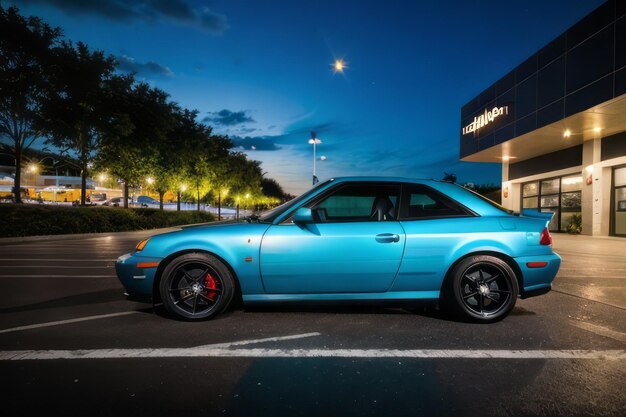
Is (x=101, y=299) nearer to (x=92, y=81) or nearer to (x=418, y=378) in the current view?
(x=418, y=378)

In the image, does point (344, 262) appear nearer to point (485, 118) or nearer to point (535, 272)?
point (535, 272)

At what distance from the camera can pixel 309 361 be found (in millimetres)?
3066

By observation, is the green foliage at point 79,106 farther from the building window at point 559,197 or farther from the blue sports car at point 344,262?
the building window at point 559,197

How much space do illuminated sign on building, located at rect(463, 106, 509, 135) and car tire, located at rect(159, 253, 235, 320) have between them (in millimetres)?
23483

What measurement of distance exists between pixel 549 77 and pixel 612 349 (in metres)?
19.9

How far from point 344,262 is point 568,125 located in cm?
1946

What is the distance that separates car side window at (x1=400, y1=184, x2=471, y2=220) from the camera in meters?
4.37

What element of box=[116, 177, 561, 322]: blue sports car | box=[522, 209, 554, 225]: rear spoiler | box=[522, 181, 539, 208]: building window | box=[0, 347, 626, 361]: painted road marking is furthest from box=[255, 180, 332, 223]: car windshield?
box=[522, 181, 539, 208]: building window

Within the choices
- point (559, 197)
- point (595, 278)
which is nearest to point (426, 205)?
point (595, 278)

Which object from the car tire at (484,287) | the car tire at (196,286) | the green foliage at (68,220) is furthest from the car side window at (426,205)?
the green foliage at (68,220)

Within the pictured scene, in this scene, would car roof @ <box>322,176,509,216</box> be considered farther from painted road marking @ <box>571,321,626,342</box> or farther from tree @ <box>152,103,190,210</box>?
tree @ <box>152,103,190,210</box>

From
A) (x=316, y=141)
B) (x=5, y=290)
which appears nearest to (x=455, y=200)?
(x=5, y=290)

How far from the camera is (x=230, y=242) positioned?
13.4ft

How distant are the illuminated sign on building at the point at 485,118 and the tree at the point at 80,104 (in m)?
21.2
